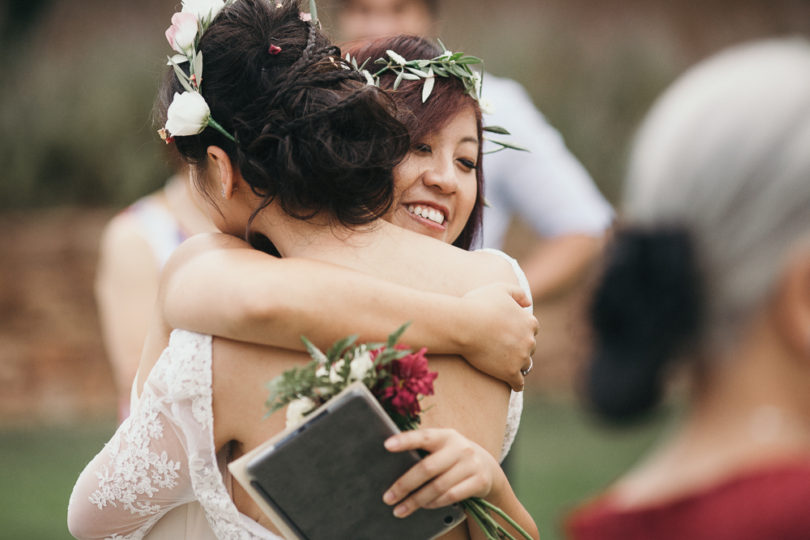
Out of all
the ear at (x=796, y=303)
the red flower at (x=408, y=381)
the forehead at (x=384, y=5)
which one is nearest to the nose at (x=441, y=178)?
the red flower at (x=408, y=381)

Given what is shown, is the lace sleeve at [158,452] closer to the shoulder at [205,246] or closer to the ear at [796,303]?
the shoulder at [205,246]

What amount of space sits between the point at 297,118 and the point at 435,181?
1.92 ft

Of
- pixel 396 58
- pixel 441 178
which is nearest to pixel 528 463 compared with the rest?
pixel 441 178

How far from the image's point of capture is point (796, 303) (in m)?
1.43

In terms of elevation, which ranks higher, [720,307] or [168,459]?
[720,307]

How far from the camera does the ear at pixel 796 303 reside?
1.42 m

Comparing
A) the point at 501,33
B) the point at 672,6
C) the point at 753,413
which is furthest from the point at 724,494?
the point at 672,6

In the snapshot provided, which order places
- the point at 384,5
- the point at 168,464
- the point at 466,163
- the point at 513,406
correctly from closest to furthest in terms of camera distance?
the point at 168,464 → the point at 513,406 → the point at 466,163 → the point at 384,5

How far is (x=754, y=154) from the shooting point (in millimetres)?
1436

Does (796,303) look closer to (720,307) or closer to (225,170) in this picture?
(720,307)

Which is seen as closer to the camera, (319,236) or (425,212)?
(319,236)

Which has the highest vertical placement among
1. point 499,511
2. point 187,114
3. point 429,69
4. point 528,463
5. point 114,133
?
point 429,69

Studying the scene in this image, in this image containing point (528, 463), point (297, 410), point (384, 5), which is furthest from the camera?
point (528, 463)

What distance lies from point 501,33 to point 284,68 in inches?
412
